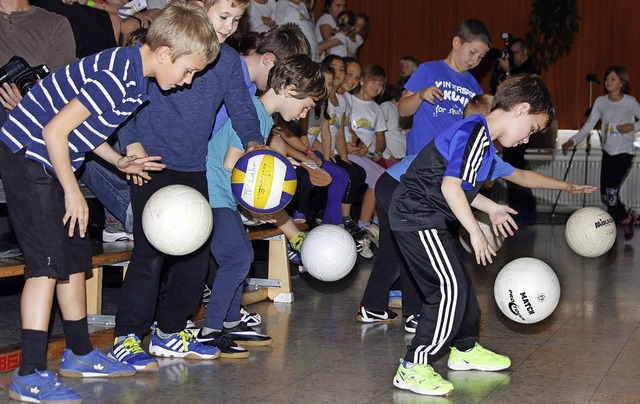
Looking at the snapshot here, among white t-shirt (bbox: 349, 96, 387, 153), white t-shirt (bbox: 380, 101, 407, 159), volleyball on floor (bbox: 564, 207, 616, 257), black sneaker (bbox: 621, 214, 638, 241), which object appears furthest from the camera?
white t-shirt (bbox: 380, 101, 407, 159)

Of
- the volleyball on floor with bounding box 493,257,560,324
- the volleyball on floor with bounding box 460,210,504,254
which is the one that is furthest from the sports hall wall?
the volleyball on floor with bounding box 493,257,560,324

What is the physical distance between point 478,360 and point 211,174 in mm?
1703

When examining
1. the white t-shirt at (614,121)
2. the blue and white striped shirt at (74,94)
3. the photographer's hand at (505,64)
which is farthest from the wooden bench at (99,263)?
the photographer's hand at (505,64)

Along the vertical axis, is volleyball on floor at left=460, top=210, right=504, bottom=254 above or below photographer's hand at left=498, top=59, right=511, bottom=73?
below

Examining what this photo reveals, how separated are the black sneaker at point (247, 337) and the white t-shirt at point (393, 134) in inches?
222

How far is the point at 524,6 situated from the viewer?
14.7 meters

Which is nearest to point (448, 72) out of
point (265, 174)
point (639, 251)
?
point (265, 174)

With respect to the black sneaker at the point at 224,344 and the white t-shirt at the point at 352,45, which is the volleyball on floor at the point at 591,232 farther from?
the white t-shirt at the point at 352,45

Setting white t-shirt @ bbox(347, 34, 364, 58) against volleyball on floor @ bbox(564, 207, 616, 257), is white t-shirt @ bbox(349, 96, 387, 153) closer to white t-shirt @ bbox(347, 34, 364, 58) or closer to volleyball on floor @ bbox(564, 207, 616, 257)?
white t-shirt @ bbox(347, 34, 364, 58)

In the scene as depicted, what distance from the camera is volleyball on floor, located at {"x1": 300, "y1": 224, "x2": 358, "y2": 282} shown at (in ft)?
18.4

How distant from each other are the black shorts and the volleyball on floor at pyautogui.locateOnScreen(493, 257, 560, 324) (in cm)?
228

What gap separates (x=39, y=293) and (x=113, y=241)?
1805 millimetres

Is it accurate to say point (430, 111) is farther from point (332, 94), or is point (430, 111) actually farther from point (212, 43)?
point (332, 94)

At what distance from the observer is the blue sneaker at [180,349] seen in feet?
14.9
